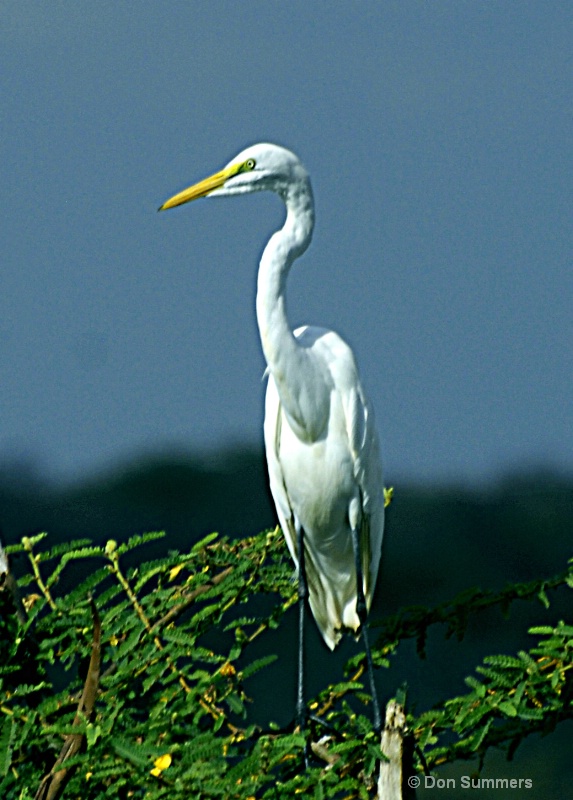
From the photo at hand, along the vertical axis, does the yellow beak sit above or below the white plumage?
above

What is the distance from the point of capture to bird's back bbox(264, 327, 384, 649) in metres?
2.85

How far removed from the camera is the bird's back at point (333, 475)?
2.85m

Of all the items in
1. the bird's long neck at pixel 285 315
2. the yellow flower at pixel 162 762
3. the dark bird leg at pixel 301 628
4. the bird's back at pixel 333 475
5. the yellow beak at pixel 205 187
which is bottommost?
the dark bird leg at pixel 301 628

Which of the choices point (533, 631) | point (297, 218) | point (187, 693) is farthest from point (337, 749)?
point (297, 218)


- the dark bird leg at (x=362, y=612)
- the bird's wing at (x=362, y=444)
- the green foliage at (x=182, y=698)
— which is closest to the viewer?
the green foliage at (x=182, y=698)

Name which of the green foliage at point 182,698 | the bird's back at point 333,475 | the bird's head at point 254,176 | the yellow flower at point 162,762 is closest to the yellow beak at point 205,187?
the bird's head at point 254,176

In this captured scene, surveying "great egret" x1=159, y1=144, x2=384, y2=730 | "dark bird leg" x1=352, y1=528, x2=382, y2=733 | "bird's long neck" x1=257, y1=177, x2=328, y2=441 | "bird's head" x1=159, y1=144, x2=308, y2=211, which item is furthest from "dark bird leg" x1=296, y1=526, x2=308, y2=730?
"bird's head" x1=159, y1=144, x2=308, y2=211

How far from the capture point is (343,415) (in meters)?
2.87

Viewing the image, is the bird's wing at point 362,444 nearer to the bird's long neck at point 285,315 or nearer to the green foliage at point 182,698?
the bird's long neck at point 285,315

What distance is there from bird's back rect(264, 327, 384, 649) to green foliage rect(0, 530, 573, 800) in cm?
33

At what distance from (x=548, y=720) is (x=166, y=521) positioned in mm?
5546

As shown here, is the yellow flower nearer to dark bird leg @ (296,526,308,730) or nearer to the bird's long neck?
dark bird leg @ (296,526,308,730)

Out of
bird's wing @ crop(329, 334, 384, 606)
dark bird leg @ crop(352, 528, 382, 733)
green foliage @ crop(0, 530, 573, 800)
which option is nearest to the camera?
green foliage @ crop(0, 530, 573, 800)

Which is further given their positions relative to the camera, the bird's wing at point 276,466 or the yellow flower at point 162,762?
the bird's wing at point 276,466
